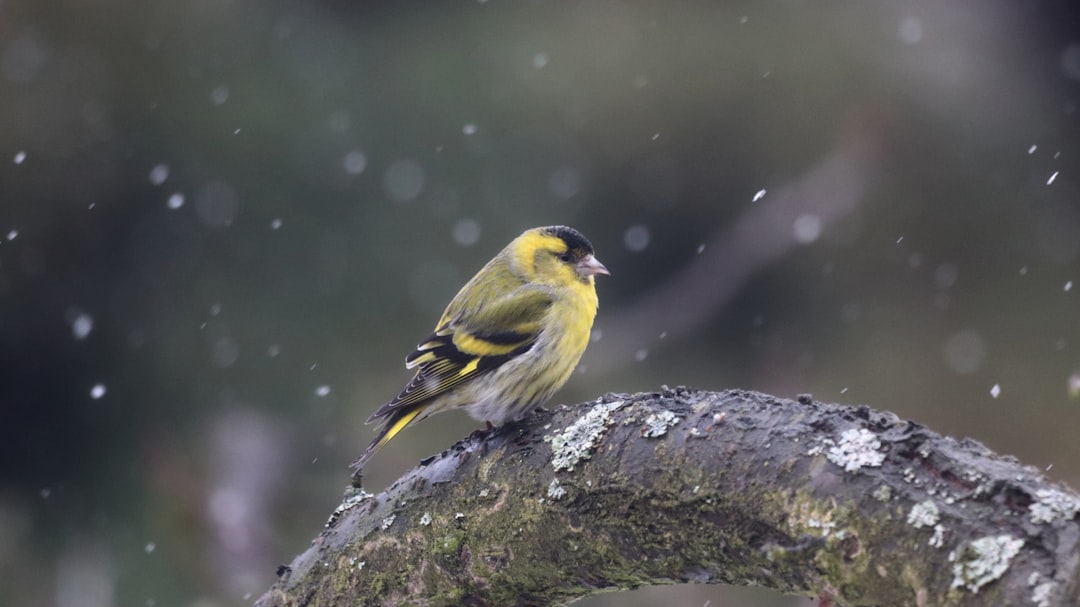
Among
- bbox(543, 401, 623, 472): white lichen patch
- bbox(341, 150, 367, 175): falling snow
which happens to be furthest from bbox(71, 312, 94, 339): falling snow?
bbox(543, 401, 623, 472): white lichen patch

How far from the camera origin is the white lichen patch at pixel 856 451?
4.56ft

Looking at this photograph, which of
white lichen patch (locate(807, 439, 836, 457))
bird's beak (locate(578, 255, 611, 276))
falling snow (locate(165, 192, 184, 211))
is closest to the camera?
white lichen patch (locate(807, 439, 836, 457))

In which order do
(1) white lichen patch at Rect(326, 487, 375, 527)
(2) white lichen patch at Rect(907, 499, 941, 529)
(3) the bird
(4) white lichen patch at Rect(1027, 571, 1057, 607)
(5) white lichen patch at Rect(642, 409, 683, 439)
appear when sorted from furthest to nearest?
(3) the bird, (1) white lichen patch at Rect(326, 487, 375, 527), (5) white lichen patch at Rect(642, 409, 683, 439), (2) white lichen patch at Rect(907, 499, 941, 529), (4) white lichen patch at Rect(1027, 571, 1057, 607)

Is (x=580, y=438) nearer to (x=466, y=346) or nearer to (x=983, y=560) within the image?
(x=983, y=560)

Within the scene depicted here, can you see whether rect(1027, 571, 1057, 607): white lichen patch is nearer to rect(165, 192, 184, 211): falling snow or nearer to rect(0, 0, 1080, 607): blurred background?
rect(0, 0, 1080, 607): blurred background

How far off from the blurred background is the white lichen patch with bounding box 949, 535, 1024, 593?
12.1 feet

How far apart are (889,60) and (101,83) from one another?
171 inches

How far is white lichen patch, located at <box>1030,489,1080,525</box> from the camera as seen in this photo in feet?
3.93

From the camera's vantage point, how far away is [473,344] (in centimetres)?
283

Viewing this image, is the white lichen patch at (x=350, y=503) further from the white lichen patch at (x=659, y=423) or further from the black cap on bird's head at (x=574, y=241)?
the black cap on bird's head at (x=574, y=241)

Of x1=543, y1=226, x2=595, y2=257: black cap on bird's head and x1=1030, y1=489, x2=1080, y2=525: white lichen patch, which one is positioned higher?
x1=543, y1=226, x2=595, y2=257: black cap on bird's head

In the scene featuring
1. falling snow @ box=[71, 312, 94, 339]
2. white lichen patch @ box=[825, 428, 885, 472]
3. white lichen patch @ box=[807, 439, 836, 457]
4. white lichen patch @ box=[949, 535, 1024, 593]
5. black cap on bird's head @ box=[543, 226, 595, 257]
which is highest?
falling snow @ box=[71, 312, 94, 339]

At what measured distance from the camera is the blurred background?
4.96 meters

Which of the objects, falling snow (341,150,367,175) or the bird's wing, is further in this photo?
falling snow (341,150,367,175)
